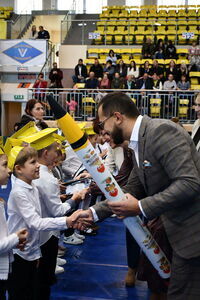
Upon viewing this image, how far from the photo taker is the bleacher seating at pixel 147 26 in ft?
67.3

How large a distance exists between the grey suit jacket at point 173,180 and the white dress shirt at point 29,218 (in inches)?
45.4

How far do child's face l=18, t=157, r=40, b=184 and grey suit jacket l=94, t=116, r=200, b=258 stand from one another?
1.27 m

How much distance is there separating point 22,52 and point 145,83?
6.76 metres

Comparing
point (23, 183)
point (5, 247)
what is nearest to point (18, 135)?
point (23, 183)

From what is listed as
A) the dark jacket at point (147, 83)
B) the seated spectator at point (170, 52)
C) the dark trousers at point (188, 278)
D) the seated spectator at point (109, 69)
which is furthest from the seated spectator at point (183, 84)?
the dark trousers at point (188, 278)

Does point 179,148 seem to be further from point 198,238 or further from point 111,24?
point 111,24

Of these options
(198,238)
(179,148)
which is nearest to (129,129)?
(179,148)

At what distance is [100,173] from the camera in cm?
283

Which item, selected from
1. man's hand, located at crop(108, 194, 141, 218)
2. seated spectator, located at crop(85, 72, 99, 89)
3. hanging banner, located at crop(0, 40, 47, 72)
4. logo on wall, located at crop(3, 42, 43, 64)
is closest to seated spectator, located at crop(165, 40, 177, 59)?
seated spectator, located at crop(85, 72, 99, 89)

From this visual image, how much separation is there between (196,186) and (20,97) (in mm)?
17092

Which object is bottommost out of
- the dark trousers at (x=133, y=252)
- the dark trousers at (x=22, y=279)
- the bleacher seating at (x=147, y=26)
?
the dark trousers at (x=133, y=252)

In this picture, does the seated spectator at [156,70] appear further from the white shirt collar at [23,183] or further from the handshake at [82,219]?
the handshake at [82,219]

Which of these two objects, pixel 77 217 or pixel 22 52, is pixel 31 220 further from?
pixel 22 52

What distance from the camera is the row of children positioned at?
351 centimetres
